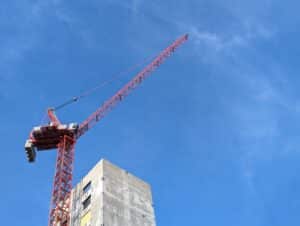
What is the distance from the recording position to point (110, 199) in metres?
64.2

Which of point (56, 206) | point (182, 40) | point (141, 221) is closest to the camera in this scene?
point (141, 221)

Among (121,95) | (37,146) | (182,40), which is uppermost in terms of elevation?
(182,40)

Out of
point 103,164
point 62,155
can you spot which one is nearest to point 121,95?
point 62,155

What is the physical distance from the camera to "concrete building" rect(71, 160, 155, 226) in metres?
62.7

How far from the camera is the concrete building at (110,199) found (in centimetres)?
6272

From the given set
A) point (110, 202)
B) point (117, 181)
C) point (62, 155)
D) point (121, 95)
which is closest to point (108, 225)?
point (110, 202)

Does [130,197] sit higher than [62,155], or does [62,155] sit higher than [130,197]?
[62,155]

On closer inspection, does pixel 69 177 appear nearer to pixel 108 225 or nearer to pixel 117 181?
pixel 117 181

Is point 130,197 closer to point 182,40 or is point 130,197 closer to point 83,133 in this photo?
point 83,133

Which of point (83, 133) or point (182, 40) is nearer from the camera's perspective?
point (83, 133)

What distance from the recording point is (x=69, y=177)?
247ft

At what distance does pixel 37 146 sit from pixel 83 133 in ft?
24.8

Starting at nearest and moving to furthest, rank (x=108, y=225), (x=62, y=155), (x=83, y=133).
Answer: (x=108, y=225), (x=62, y=155), (x=83, y=133)

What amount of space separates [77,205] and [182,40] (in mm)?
49479
